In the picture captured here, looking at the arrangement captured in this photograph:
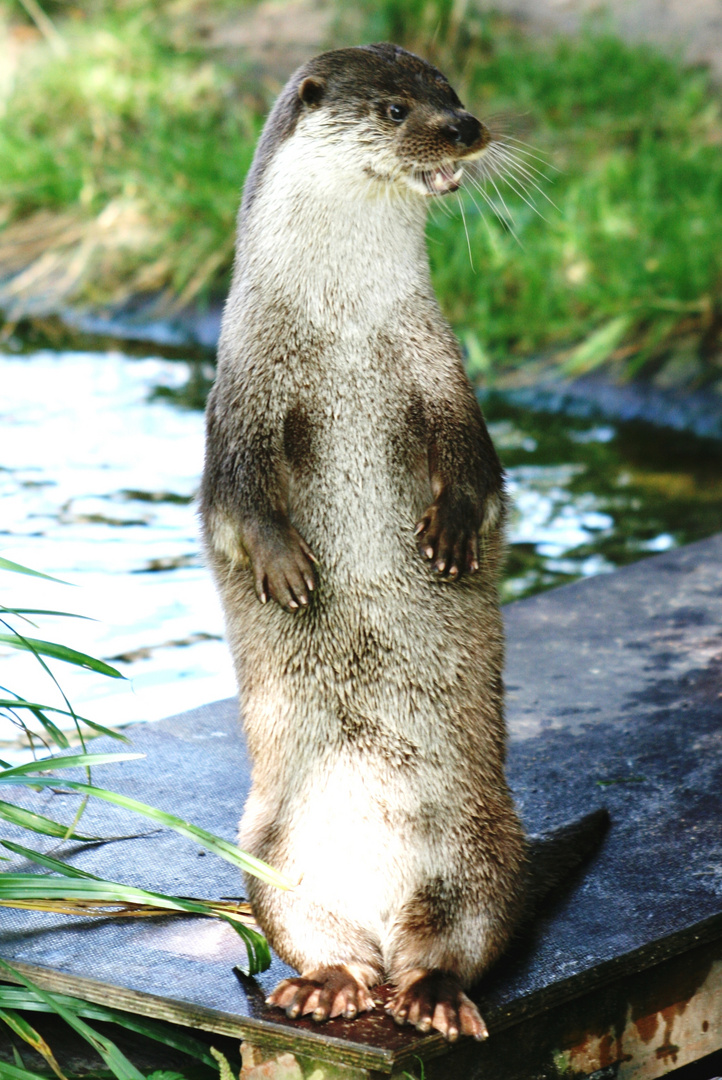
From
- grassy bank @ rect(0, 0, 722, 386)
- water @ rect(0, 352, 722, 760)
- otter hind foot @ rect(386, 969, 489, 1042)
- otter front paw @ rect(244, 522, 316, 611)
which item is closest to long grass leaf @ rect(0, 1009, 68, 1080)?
otter hind foot @ rect(386, 969, 489, 1042)

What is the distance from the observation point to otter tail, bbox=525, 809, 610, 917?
2.35 metres

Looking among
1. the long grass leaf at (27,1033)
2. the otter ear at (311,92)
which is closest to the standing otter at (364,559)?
the otter ear at (311,92)

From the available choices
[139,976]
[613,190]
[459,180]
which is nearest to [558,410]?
[613,190]

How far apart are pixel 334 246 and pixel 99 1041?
1244 mm

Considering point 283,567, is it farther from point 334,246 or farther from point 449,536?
point 334,246

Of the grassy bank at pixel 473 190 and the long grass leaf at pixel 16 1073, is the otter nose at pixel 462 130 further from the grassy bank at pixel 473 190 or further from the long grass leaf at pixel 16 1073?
the grassy bank at pixel 473 190

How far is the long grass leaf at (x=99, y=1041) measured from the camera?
77.2 inches

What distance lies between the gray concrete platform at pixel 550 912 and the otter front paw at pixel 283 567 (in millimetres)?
582

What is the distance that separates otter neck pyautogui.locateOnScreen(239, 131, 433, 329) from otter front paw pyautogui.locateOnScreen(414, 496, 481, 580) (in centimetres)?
32

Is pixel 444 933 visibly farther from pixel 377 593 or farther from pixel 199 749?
pixel 199 749

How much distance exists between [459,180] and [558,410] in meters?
4.43

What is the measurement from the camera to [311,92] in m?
2.31

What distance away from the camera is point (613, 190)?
25.5 ft

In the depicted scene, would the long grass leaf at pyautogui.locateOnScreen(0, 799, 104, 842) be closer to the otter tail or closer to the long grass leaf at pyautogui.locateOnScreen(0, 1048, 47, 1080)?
the long grass leaf at pyautogui.locateOnScreen(0, 1048, 47, 1080)
